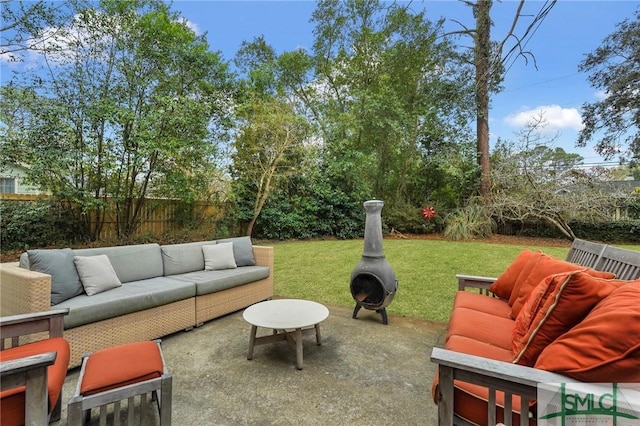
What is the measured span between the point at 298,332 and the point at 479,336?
1.32m

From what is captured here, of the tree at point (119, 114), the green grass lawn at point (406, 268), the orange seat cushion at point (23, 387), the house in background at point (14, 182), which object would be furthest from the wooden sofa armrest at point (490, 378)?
the house in background at point (14, 182)

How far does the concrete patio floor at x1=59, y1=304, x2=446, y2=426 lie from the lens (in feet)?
6.27

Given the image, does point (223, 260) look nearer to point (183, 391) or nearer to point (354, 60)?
point (183, 391)

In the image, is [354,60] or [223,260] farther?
[354,60]

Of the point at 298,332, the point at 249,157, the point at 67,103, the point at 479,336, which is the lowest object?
the point at 298,332

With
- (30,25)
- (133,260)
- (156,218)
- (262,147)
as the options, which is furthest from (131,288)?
(262,147)

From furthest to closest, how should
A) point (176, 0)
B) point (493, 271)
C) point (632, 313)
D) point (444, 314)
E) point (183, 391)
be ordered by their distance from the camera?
point (176, 0)
point (493, 271)
point (444, 314)
point (183, 391)
point (632, 313)

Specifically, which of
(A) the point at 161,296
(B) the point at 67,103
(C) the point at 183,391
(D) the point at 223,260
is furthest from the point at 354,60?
(C) the point at 183,391

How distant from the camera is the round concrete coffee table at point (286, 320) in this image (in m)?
2.49

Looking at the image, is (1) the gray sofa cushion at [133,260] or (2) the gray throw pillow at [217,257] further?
(2) the gray throw pillow at [217,257]

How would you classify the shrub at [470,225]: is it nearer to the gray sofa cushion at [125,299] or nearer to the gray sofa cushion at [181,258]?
the gray sofa cushion at [181,258]

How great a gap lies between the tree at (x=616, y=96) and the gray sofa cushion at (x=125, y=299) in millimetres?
12182

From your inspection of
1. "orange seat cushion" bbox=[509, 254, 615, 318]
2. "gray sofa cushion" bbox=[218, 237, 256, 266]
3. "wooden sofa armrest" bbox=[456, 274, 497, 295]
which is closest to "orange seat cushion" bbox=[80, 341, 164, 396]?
"gray sofa cushion" bbox=[218, 237, 256, 266]

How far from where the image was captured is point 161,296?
294cm
